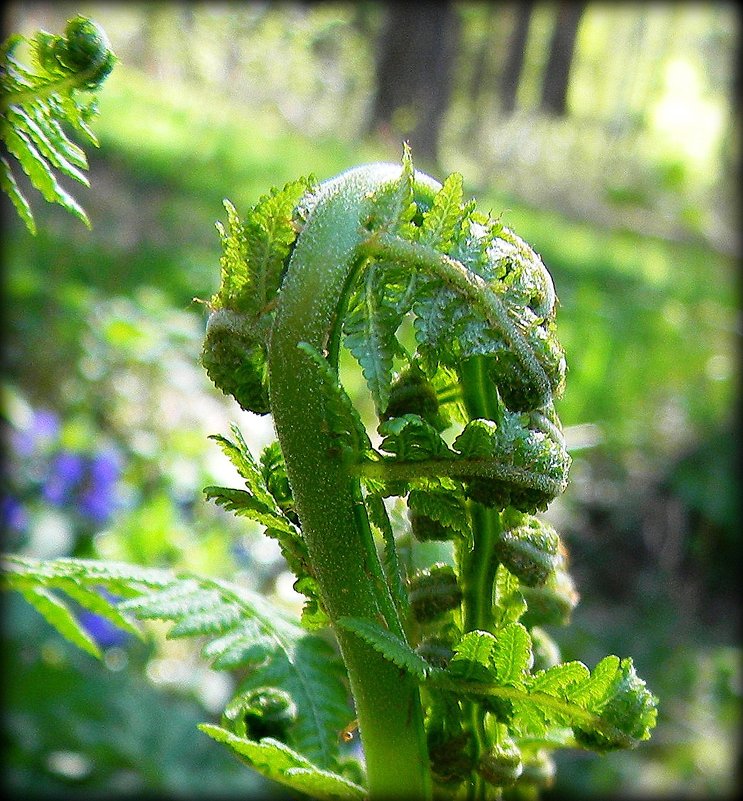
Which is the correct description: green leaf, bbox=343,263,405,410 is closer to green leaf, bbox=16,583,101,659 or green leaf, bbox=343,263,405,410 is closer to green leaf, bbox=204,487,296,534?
green leaf, bbox=204,487,296,534

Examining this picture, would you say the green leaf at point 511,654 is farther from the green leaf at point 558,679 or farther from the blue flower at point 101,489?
the blue flower at point 101,489

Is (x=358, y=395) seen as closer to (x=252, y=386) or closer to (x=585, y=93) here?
(x=252, y=386)

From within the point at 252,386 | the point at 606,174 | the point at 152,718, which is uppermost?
the point at 606,174

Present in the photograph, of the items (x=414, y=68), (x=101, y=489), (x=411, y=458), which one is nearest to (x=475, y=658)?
(x=411, y=458)

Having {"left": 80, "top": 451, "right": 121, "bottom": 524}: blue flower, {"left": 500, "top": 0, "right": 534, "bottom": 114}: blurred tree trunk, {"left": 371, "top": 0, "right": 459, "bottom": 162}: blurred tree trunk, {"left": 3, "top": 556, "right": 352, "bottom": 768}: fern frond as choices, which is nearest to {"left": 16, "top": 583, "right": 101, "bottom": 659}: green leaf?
{"left": 3, "top": 556, "right": 352, "bottom": 768}: fern frond

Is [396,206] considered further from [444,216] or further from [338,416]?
[338,416]

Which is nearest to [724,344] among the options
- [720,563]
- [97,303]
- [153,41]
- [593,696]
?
[720,563]

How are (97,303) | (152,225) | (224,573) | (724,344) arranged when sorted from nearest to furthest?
(224,573)
(97,303)
(152,225)
(724,344)
